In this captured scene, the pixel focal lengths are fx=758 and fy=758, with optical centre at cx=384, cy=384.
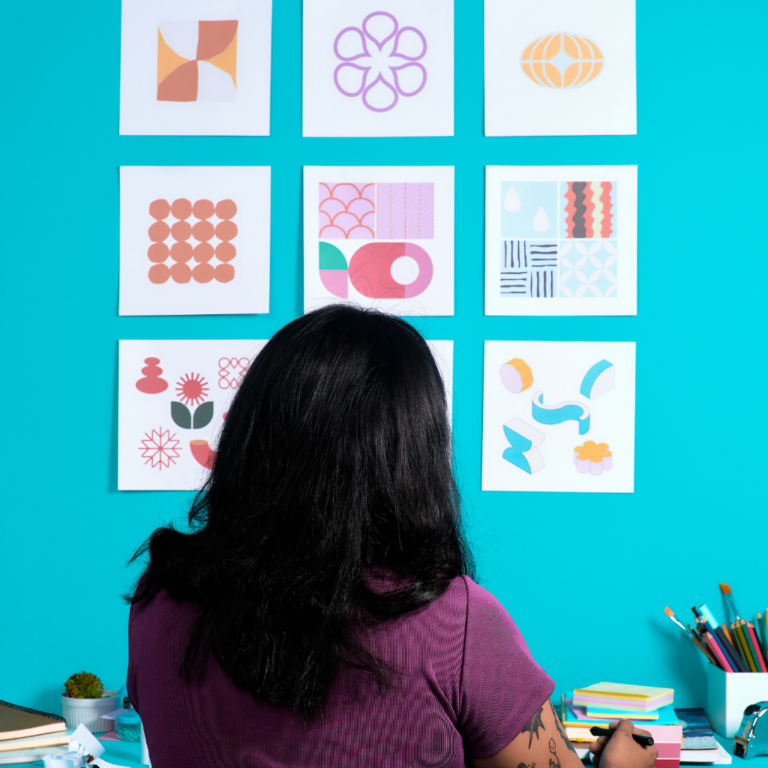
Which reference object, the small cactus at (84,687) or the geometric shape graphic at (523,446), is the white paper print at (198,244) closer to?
the geometric shape graphic at (523,446)

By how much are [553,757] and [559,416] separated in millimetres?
819

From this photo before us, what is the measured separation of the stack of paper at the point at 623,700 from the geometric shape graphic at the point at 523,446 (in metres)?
0.40

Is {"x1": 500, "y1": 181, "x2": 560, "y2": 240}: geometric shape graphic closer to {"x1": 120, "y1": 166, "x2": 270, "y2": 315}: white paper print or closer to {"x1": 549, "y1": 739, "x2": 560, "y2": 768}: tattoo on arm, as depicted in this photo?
{"x1": 120, "y1": 166, "x2": 270, "y2": 315}: white paper print

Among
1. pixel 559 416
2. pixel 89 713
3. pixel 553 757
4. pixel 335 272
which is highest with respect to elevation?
pixel 335 272

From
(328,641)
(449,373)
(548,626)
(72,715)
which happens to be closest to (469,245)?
(449,373)

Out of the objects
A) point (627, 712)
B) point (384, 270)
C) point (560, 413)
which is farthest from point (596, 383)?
point (627, 712)

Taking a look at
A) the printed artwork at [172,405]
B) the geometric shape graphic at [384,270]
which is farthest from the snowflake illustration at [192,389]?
the geometric shape graphic at [384,270]

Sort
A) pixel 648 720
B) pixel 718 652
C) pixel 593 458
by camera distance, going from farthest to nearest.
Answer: pixel 593 458 → pixel 718 652 → pixel 648 720

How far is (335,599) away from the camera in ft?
2.15

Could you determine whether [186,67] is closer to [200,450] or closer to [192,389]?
[192,389]

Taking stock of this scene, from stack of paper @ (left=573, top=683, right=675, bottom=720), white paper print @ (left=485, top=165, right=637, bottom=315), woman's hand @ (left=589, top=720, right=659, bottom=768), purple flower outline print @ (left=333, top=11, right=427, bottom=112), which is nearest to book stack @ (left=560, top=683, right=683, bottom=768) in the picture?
stack of paper @ (left=573, top=683, right=675, bottom=720)

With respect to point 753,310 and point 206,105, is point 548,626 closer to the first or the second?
point 753,310

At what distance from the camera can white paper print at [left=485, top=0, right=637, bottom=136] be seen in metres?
1.45

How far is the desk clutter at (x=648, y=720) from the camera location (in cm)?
120
